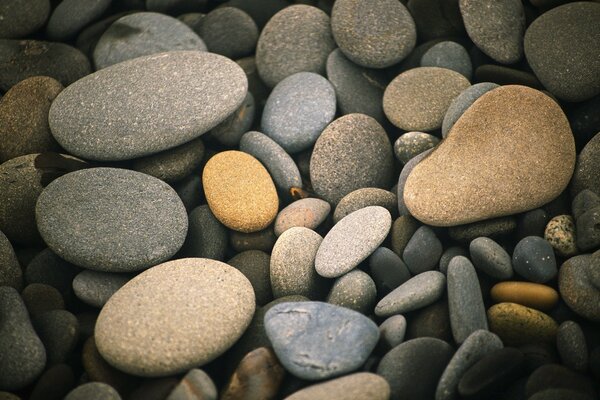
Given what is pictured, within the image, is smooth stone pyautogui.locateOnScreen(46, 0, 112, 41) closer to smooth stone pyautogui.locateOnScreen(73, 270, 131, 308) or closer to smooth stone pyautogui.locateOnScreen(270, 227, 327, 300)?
smooth stone pyautogui.locateOnScreen(73, 270, 131, 308)

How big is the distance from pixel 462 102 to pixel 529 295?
873 mm

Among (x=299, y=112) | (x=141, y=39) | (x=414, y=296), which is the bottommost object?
(x=414, y=296)

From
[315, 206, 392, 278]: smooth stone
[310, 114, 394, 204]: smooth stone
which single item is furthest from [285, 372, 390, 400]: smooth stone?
[310, 114, 394, 204]: smooth stone

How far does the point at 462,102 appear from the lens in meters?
2.31

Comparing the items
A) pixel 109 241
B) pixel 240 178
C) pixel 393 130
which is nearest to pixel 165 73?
pixel 240 178

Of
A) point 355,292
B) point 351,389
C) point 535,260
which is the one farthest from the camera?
point 355,292

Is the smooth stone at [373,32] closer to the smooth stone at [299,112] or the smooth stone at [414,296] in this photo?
the smooth stone at [299,112]

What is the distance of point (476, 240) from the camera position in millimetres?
1979

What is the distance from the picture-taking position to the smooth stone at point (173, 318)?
1.77 meters

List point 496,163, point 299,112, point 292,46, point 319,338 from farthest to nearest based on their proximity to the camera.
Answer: point 292,46 → point 299,112 → point 496,163 → point 319,338

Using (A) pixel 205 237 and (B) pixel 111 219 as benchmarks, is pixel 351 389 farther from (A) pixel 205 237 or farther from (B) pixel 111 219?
(B) pixel 111 219

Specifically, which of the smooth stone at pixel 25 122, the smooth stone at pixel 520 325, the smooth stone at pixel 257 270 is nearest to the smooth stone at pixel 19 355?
the smooth stone at pixel 257 270

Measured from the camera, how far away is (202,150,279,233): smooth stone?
2252mm

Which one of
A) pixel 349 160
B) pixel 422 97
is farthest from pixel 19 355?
pixel 422 97
